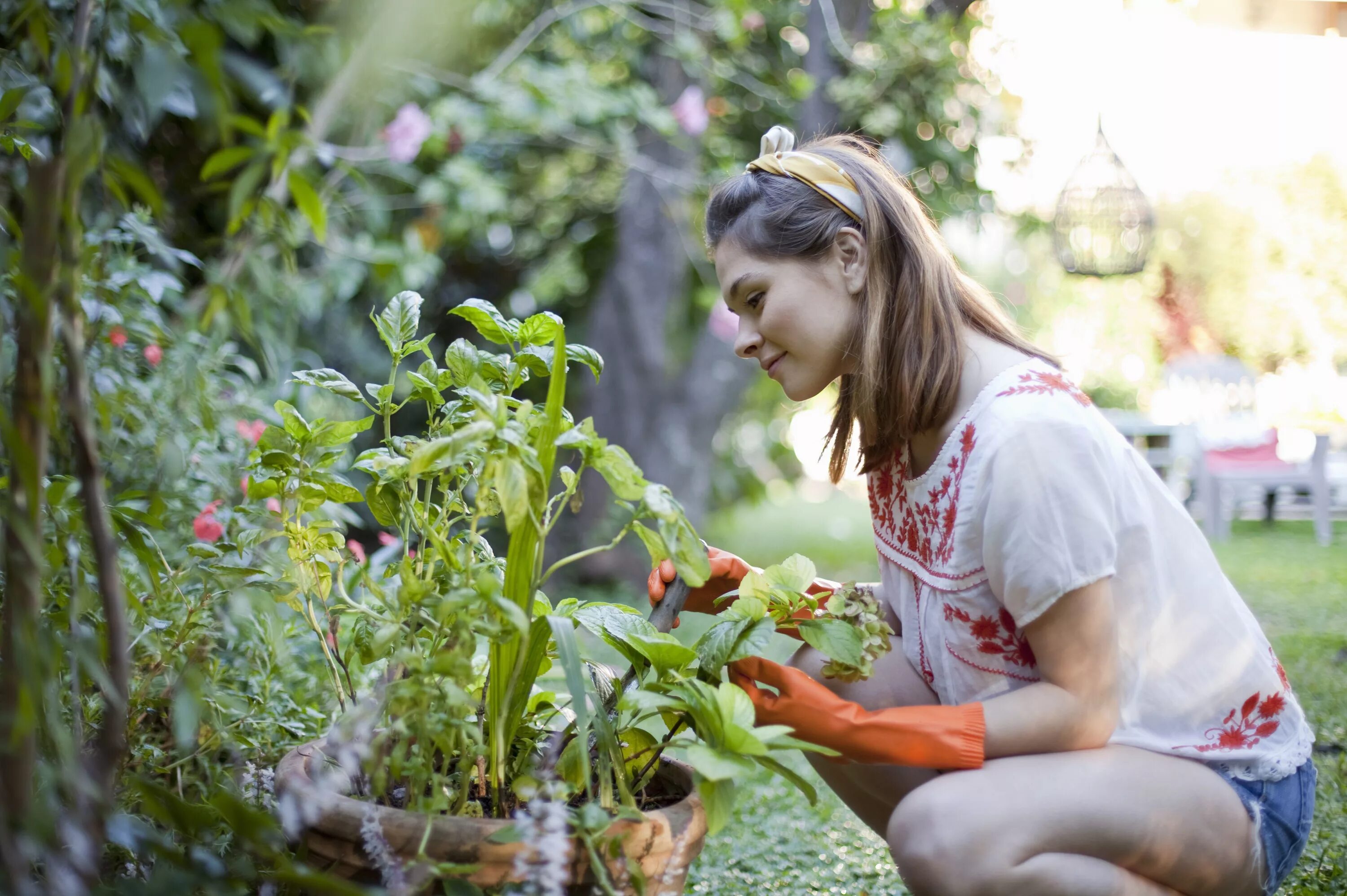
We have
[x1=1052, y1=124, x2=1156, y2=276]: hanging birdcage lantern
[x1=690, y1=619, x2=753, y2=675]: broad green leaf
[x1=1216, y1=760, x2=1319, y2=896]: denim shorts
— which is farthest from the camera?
[x1=1052, y1=124, x2=1156, y2=276]: hanging birdcage lantern

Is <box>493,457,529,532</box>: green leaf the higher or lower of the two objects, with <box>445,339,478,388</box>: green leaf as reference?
lower

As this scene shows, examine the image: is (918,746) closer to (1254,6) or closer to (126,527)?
(126,527)

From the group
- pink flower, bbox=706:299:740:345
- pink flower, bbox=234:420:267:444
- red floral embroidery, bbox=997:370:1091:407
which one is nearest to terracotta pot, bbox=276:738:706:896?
red floral embroidery, bbox=997:370:1091:407

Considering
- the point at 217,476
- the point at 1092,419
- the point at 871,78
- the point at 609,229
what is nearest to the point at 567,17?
the point at 871,78

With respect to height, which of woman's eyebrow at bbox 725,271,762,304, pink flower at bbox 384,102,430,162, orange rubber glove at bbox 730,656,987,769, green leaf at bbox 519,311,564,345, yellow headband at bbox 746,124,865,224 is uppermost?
pink flower at bbox 384,102,430,162

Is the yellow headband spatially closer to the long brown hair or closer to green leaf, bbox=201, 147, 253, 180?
the long brown hair

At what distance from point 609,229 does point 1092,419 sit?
3.86 meters

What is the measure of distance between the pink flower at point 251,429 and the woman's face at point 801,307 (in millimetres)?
985

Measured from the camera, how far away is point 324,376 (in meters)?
1.01

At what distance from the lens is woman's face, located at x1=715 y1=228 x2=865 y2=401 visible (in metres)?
1.24

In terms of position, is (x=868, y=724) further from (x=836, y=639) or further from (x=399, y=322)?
(x=399, y=322)

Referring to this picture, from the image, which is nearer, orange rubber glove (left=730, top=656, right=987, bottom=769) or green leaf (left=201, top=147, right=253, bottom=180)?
green leaf (left=201, top=147, right=253, bottom=180)

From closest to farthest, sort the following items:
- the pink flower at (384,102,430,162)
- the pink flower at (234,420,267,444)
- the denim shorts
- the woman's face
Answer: the denim shorts, the woman's face, the pink flower at (234,420,267,444), the pink flower at (384,102,430,162)

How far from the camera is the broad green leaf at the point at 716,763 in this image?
0.83 metres
